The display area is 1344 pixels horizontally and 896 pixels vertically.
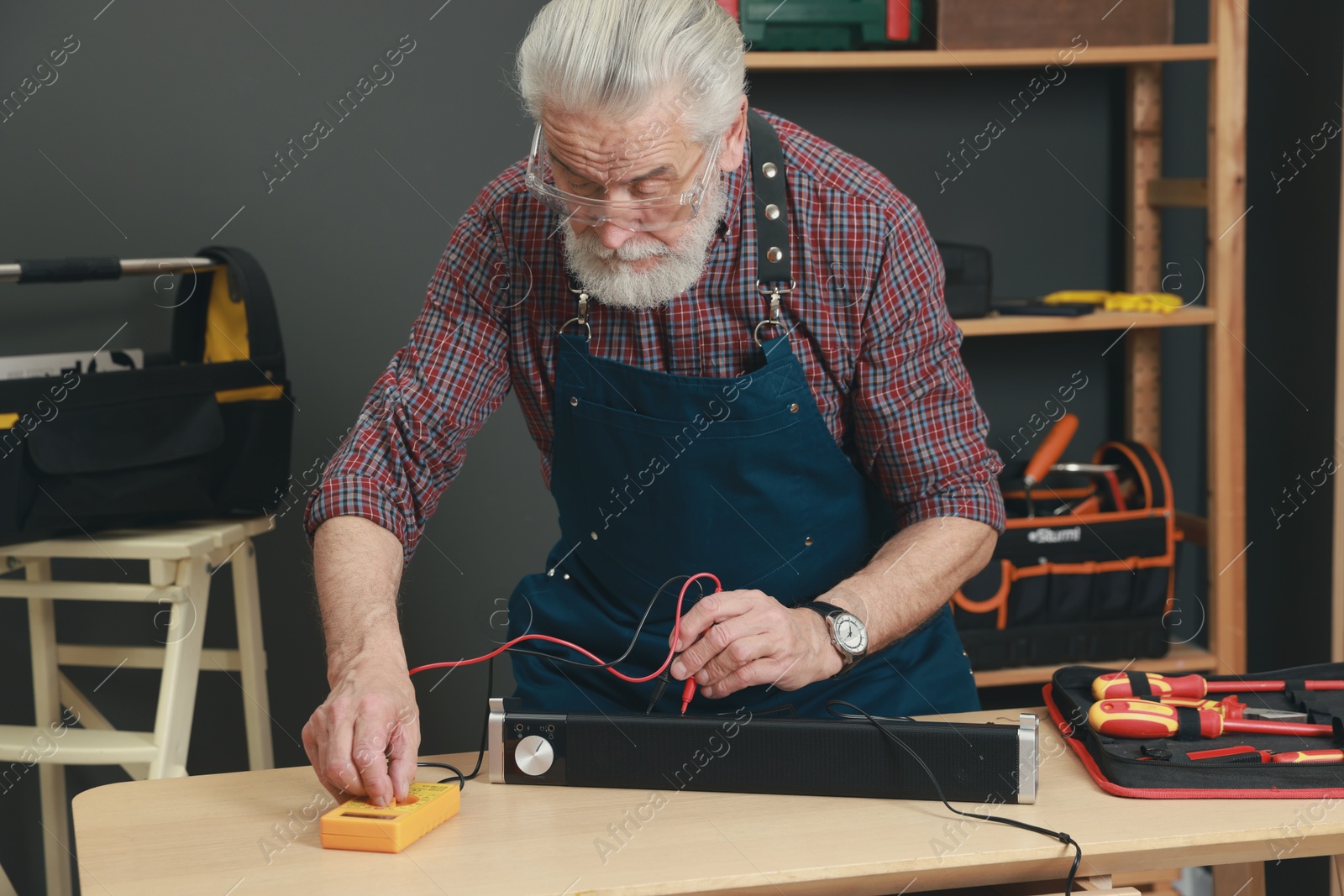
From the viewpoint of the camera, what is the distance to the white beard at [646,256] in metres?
1.34

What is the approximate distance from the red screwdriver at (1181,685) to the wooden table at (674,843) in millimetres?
137

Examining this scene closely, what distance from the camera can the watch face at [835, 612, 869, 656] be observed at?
4.20ft

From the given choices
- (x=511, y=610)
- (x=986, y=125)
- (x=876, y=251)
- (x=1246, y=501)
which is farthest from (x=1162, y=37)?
(x=511, y=610)

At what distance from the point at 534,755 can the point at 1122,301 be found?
1.81m

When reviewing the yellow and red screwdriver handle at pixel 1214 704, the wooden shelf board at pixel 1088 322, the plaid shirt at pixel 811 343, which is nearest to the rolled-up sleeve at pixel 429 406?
the plaid shirt at pixel 811 343

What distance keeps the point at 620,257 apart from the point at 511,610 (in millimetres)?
549

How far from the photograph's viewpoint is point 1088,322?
7.94 ft

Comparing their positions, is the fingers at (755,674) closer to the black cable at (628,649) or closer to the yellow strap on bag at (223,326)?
the black cable at (628,649)

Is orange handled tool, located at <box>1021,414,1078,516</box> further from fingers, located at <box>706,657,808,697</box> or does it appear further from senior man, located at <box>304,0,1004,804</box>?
fingers, located at <box>706,657,808,697</box>

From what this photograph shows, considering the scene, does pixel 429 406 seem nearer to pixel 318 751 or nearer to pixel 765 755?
pixel 318 751

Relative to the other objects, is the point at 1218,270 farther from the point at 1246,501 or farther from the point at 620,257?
the point at 620,257

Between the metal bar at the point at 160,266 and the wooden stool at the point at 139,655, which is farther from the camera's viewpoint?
the metal bar at the point at 160,266

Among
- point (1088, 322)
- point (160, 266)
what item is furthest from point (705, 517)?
point (1088, 322)

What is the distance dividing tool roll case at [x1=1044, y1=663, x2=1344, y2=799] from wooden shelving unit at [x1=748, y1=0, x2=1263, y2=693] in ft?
4.05
